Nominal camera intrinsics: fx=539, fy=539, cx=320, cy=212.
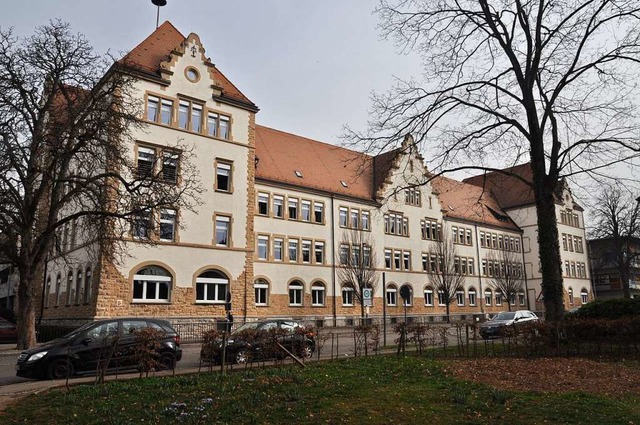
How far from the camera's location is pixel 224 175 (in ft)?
116

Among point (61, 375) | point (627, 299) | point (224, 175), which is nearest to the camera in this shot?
point (61, 375)

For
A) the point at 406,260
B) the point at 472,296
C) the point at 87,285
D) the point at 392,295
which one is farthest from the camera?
the point at 472,296

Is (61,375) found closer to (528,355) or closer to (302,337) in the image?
(302,337)

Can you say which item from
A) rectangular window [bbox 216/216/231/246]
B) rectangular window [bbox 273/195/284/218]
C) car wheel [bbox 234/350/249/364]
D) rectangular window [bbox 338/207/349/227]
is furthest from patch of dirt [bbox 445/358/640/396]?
rectangular window [bbox 338/207/349/227]

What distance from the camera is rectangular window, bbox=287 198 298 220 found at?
136ft

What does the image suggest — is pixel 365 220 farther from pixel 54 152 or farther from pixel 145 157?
pixel 54 152

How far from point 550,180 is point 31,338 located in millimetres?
22549

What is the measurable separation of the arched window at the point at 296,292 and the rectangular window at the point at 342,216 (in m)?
6.97

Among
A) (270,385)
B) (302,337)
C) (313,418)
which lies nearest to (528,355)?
(302,337)

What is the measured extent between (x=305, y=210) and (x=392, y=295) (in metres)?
12.0

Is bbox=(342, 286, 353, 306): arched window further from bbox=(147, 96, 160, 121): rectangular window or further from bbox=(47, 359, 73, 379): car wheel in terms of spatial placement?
bbox=(47, 359, 73, 379): car wheel

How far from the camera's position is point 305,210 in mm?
42719

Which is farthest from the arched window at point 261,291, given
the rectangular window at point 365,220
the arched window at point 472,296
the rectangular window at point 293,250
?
the arched window at point 472,296

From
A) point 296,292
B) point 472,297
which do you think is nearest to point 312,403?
point 296,292
